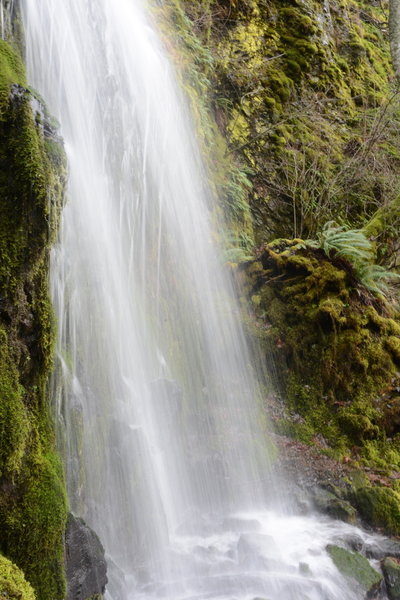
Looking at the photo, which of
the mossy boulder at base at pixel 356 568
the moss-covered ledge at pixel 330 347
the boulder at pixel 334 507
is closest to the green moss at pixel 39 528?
the mossy boulder at base at pixel 356 568

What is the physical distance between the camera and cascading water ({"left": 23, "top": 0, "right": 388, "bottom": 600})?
14.0 feet

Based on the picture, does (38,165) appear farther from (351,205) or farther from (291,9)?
(291,9)

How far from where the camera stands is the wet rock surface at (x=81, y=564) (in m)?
2.73

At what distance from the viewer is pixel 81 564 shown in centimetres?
282

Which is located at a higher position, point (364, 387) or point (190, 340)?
point (190, 340)

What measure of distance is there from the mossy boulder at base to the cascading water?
106 millimetres

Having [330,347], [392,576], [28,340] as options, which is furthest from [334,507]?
[28,340]

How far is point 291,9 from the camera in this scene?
12.3 meters

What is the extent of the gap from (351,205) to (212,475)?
7758mm

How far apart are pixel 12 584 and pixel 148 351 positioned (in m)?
3.88

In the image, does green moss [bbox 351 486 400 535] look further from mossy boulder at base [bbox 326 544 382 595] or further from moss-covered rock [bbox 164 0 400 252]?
moss-covered rock [bbox 164 0 400 252]

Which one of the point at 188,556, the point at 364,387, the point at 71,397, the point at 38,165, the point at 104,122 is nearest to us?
the point at 38,165

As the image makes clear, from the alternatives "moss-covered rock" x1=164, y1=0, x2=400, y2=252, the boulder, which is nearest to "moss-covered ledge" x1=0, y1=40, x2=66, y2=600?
the boulder

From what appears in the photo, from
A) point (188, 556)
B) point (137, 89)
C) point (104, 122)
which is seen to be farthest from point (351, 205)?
point (188, 556)
